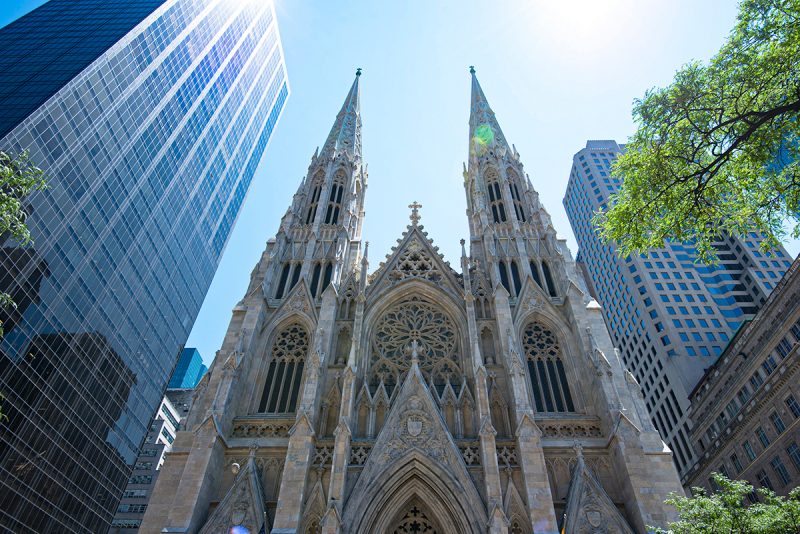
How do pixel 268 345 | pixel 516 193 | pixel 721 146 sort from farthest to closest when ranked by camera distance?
pixel 516 193
pixel 268 345
pixel 721 146

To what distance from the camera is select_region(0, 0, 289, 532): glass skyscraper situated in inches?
1232

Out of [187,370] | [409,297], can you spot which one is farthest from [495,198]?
[187,370]

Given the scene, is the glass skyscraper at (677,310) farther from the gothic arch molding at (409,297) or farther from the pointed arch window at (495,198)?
the gothic arch molding at (409,297)

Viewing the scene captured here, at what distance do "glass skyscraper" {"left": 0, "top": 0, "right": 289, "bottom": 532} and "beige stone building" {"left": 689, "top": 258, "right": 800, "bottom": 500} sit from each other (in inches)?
1781

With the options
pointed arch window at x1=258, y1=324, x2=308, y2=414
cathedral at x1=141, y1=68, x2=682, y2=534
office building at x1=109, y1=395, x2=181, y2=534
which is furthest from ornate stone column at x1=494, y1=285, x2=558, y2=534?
office building at x1=109, y1=395, x2=181, y2=534

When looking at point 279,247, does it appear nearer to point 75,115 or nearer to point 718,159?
point 75,115

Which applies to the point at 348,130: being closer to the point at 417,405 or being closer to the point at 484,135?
the point at 484,135

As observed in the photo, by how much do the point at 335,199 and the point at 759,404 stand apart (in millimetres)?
30645

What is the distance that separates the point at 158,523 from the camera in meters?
18.8

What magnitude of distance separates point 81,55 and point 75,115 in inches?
280

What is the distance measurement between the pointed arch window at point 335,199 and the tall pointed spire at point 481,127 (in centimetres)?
1093

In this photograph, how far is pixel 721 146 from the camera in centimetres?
1192

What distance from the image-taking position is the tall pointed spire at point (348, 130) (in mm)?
39594

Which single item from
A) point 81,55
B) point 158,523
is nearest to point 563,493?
point 158,523
